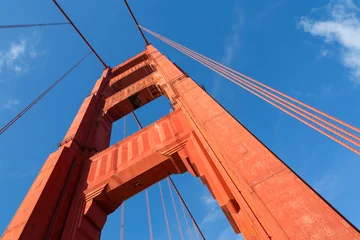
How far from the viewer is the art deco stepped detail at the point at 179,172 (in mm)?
2594

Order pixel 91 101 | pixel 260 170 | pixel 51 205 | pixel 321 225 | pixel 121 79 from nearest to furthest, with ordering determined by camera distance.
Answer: pixel 321 225, pixel 260 170, pixel 51 205, pixel 91 101, pixel 121 79

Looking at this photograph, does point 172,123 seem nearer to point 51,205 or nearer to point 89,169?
point 89,169

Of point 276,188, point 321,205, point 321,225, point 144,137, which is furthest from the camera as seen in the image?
point 144,137

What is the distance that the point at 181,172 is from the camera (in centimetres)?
528

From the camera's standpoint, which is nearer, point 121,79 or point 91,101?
point 91,101

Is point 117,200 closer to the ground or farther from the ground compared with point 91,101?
closer to the ground

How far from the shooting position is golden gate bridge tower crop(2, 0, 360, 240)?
2588 millimetres

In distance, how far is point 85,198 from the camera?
514cm

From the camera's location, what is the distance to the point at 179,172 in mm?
5293

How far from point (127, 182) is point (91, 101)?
4.83 metres

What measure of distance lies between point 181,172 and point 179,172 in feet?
0.14

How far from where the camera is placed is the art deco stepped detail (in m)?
2.59

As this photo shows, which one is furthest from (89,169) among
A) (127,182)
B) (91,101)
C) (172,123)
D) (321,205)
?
(321,205)

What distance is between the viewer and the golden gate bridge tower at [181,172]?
2.59 meters
